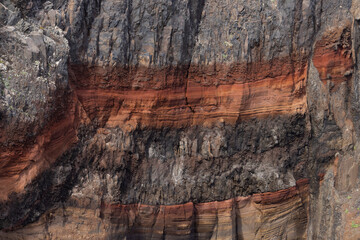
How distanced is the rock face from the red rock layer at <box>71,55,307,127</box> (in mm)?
23

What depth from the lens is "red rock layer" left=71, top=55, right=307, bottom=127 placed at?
6.16 m

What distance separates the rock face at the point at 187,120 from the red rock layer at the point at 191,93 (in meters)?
0.02

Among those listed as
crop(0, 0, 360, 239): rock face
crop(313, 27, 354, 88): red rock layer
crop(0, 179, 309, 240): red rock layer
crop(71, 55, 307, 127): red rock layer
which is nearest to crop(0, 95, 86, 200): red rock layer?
crop(0, 0, 360, 239): rock face

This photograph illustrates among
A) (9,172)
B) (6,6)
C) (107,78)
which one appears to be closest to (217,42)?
(107,78)

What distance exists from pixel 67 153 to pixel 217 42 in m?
3.64

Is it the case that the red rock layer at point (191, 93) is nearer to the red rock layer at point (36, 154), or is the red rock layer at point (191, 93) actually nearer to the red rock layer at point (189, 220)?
the red rock layer at point (36, 154)

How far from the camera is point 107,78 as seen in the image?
6.11m

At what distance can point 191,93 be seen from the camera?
22.5 ft

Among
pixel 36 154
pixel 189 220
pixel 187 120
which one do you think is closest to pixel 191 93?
pixel 187 120

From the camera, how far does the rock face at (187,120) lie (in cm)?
546

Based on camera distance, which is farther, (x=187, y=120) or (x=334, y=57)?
(x=334, y=57)

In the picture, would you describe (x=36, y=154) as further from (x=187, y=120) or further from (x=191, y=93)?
(x=191, y=93)

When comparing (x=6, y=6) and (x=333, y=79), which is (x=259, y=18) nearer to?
(x=333, y=79)

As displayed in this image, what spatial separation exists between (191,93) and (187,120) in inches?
22.0
